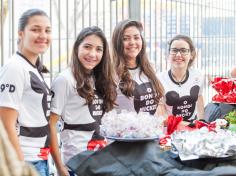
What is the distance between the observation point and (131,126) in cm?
154

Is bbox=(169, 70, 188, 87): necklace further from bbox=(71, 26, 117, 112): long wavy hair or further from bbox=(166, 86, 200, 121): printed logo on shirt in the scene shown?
bbox=(71, 26, 117, 112): long wavy hair

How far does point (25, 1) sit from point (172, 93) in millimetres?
1336

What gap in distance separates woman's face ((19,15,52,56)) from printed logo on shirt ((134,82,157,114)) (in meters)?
0.62

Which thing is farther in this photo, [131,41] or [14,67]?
[131,41]

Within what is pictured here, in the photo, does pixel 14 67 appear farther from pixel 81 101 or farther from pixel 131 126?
pixel 131 126

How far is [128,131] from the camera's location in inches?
59.4

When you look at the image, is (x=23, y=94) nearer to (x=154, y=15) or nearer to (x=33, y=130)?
(x=33, y=130)

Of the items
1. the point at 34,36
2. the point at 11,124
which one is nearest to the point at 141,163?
the point at 11,124

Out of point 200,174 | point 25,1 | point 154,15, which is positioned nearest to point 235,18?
point 154,15

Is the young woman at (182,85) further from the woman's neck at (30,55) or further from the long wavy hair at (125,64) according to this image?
the woman's neck at (30,55)

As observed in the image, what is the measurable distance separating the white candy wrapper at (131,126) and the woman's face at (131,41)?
2.53 ft

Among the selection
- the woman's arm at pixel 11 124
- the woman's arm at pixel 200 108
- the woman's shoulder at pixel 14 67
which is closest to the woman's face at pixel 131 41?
the woman's arm at pixel 200 108

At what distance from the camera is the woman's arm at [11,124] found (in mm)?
1653

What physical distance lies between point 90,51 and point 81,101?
0.84 ft
